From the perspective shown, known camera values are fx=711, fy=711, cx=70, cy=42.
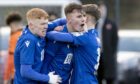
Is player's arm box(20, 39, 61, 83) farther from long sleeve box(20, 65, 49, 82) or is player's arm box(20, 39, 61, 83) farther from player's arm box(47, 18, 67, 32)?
player's arm box(47, 18, 67, 32)

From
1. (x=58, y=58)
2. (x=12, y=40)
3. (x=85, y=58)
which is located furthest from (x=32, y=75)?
(x=12, y=40)

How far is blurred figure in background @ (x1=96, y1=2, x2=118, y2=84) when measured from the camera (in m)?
13.9

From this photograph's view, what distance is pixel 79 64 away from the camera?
8680 millimetres

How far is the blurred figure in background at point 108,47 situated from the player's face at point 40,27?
542 centimetres

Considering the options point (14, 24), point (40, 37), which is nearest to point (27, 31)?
point (40, 37)

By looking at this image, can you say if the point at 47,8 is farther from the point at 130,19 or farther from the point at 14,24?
the point at 130,19

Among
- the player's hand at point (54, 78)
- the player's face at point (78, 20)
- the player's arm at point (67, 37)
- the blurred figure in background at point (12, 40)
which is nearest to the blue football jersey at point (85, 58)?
the player's arm at point (67, 37)

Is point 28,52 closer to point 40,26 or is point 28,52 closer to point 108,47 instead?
point 40,26

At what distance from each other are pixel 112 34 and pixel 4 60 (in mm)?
2454

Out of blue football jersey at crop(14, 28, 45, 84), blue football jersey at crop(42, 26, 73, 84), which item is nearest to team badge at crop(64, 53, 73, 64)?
blue football jersey at crop(42, 26, 73, 84)

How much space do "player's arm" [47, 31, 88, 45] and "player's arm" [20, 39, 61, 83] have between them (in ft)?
0.89

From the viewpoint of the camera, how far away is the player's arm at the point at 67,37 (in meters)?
8.48

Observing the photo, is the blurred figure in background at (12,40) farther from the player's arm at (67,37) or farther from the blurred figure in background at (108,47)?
the player's arm at (67,37)

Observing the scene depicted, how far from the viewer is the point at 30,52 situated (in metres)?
8.41
